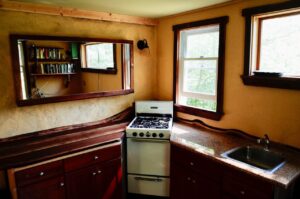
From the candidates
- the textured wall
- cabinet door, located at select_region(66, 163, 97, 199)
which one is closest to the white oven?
cabinet door, located at select_region(66, 163, 97, 199)

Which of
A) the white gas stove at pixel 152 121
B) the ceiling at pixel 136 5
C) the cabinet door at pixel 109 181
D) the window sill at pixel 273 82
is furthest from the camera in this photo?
the white gas stove at pixel 152 121

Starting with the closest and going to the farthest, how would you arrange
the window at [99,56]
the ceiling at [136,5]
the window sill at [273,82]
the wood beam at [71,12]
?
1. the window sill at [273,82]
2. the wood beam at [71,12]
3. the ceiling at [136,5]
4. the window at [99,56]

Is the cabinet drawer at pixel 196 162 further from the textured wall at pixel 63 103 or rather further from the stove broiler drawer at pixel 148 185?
the textured wall at pixel 63 103

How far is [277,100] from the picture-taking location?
2.24 m

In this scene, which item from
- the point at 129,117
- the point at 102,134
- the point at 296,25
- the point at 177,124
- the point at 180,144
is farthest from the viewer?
the point at 129,117

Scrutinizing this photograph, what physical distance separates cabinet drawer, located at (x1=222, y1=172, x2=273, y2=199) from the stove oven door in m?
0.86

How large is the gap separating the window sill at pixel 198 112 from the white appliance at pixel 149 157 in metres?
0.30

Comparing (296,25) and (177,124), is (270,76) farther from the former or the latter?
(177,124)

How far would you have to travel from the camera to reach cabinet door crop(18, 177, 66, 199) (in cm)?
213

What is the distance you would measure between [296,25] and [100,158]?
7.82 ft

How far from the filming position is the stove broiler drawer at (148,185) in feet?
9.38

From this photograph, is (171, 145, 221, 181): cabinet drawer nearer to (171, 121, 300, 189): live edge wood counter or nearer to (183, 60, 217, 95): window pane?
(171, 121, 300, 189): live edge wood counter

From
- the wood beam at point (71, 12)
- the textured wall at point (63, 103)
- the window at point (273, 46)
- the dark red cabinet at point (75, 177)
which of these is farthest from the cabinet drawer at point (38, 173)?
the window at point (273, 46)

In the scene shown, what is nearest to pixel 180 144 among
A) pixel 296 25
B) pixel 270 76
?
pixel 270 76
